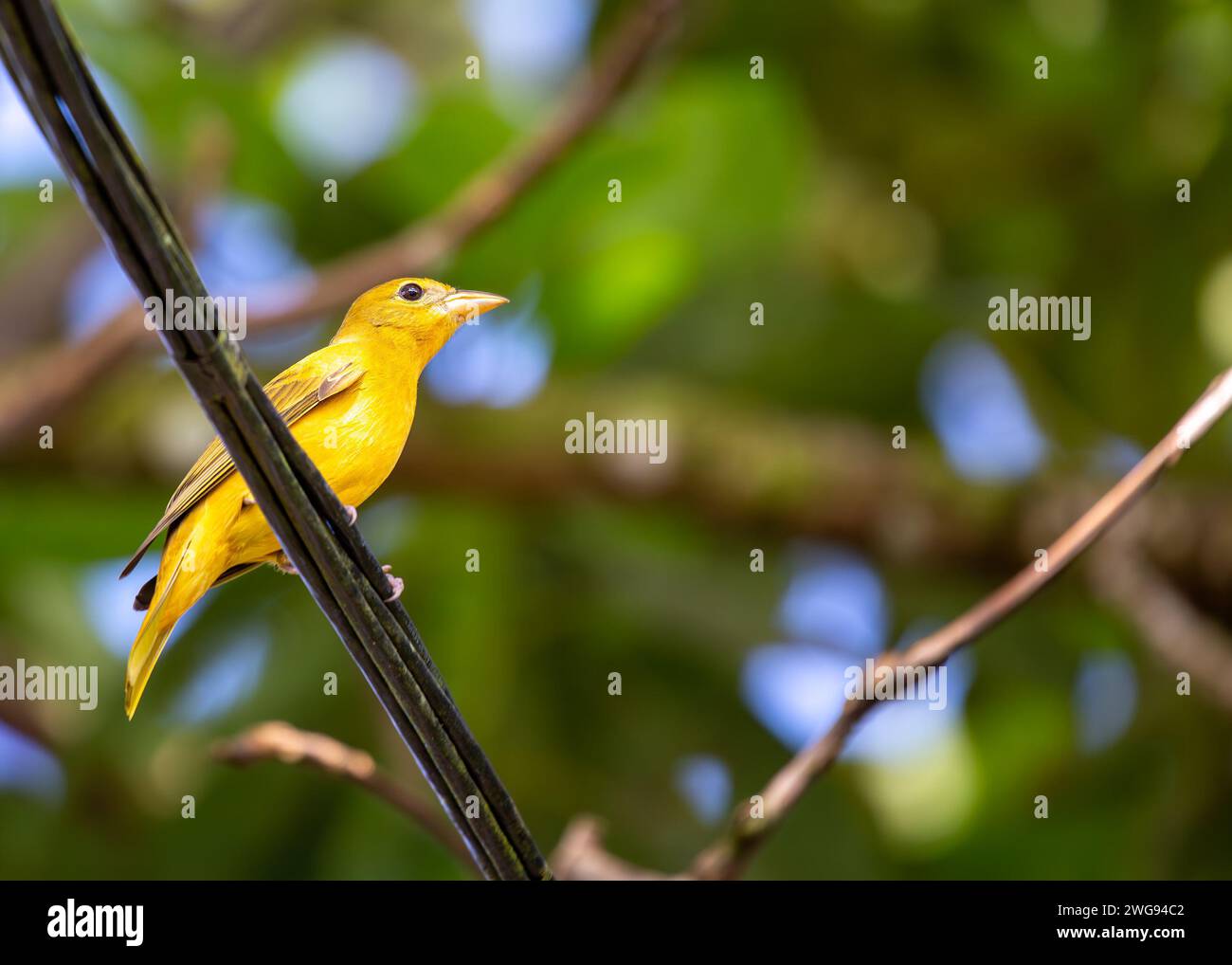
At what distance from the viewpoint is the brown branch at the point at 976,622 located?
178cm

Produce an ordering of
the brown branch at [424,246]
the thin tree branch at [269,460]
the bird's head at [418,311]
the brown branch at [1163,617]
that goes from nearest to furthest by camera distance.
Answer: the thin tree branch at [269,460], the bird's head at [418,311], the brown branch at [424,246], the brown branch at [1163,617]

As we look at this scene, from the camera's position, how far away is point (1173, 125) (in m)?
7.06

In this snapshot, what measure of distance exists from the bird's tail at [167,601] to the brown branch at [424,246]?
6.40 ft

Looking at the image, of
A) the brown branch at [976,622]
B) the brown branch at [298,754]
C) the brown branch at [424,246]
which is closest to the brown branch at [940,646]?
the brown branch at [976,622]

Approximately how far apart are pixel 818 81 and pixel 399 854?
4.62 m

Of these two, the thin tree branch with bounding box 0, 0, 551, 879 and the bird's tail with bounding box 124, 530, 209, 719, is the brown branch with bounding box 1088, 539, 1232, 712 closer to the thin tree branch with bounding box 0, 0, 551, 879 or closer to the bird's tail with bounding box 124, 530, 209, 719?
the thin tree branch with bounding box 0, 0, 551, 879

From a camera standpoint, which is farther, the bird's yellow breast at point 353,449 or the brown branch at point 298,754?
the brown branch at point 298,754

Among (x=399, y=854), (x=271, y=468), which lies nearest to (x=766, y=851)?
(x=399, y=854)

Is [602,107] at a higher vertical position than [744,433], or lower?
higher

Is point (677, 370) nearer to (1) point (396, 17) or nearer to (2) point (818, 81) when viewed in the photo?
(2) point (818, 81)

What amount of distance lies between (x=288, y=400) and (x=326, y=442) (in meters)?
0.14

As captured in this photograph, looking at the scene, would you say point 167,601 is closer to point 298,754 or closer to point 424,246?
point 298,754

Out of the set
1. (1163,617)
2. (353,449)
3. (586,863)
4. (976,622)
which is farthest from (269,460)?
(1163,617)

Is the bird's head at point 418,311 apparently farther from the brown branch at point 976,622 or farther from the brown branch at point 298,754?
the brown branch at point 976,622
